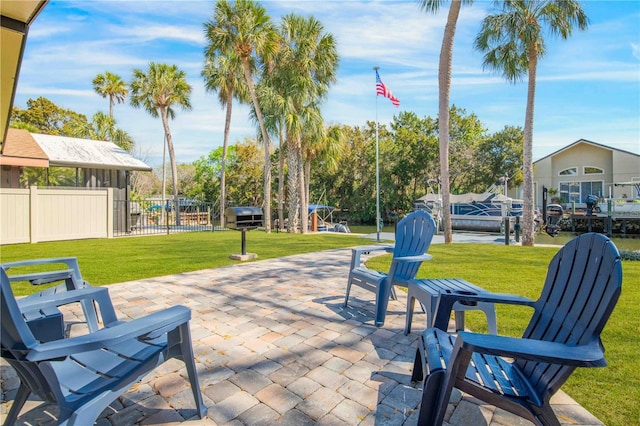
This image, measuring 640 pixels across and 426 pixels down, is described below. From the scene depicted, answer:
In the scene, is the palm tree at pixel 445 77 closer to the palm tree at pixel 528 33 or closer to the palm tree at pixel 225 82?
the palm tree at pixel 528 33

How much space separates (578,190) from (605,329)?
30388 millimetres

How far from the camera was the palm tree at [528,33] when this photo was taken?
12023 mm

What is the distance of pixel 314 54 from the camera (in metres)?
17.1

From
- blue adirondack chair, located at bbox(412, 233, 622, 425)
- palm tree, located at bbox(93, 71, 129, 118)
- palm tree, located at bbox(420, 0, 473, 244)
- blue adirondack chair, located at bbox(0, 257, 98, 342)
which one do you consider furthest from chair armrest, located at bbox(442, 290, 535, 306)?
palm tree, located at bbox(93, 71, 129, 118)

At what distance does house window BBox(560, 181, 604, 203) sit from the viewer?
87.8 feet

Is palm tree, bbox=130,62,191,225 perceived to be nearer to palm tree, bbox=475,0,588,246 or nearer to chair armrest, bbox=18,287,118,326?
palm tree, bbox=475,0,588,246

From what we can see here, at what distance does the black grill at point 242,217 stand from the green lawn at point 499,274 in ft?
2.65

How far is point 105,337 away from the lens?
1511 mm

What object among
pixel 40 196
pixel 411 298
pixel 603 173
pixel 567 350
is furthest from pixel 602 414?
pixel 603 173

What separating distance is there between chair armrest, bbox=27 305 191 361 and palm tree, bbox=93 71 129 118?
30694mm

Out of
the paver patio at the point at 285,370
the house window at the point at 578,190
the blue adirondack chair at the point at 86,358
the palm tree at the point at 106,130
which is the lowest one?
the paver patio at the point at 285,370

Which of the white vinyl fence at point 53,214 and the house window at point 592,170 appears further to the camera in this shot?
the house window at point 592,170

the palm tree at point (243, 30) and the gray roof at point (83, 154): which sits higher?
the palm tree at point (243, 30)

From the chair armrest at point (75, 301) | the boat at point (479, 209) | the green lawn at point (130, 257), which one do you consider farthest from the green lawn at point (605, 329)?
the boat at point (479, 209)
